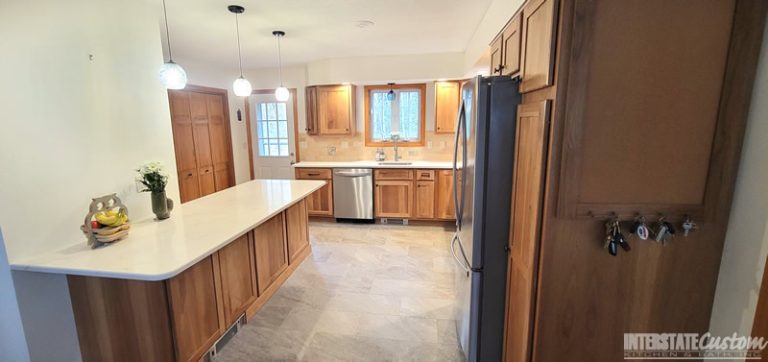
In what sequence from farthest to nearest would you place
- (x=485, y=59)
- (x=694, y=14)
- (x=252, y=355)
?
1. (x=485, y=59)
2. (x=252, y=355)
3. (x=694, y=14)

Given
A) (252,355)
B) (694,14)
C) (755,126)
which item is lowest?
(252,355)

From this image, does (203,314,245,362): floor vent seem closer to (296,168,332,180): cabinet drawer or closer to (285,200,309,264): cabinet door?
(285,200,309,264): cabinet door

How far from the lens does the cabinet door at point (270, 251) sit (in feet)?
8.04

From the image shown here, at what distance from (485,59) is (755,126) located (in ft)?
7.47

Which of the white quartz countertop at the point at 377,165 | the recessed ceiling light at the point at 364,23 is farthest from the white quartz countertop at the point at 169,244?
the white quartz countertop at the point at 377,165

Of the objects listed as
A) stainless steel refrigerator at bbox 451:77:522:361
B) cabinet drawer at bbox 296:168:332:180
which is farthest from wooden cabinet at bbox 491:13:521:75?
cabinet drawer at bbox 296:168:332:180

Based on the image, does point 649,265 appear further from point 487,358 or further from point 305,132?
point 305,132

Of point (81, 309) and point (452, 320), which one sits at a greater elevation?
point (81, 309)

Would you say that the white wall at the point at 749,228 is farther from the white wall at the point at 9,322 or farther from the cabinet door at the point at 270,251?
the white wall at the point at 9,322

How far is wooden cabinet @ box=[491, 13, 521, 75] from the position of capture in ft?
4.90

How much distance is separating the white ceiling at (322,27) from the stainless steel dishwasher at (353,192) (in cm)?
163

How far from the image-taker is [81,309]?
1.68 m

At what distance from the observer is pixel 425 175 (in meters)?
4.36

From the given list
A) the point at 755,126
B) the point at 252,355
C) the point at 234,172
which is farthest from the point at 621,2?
the point at 234,172
